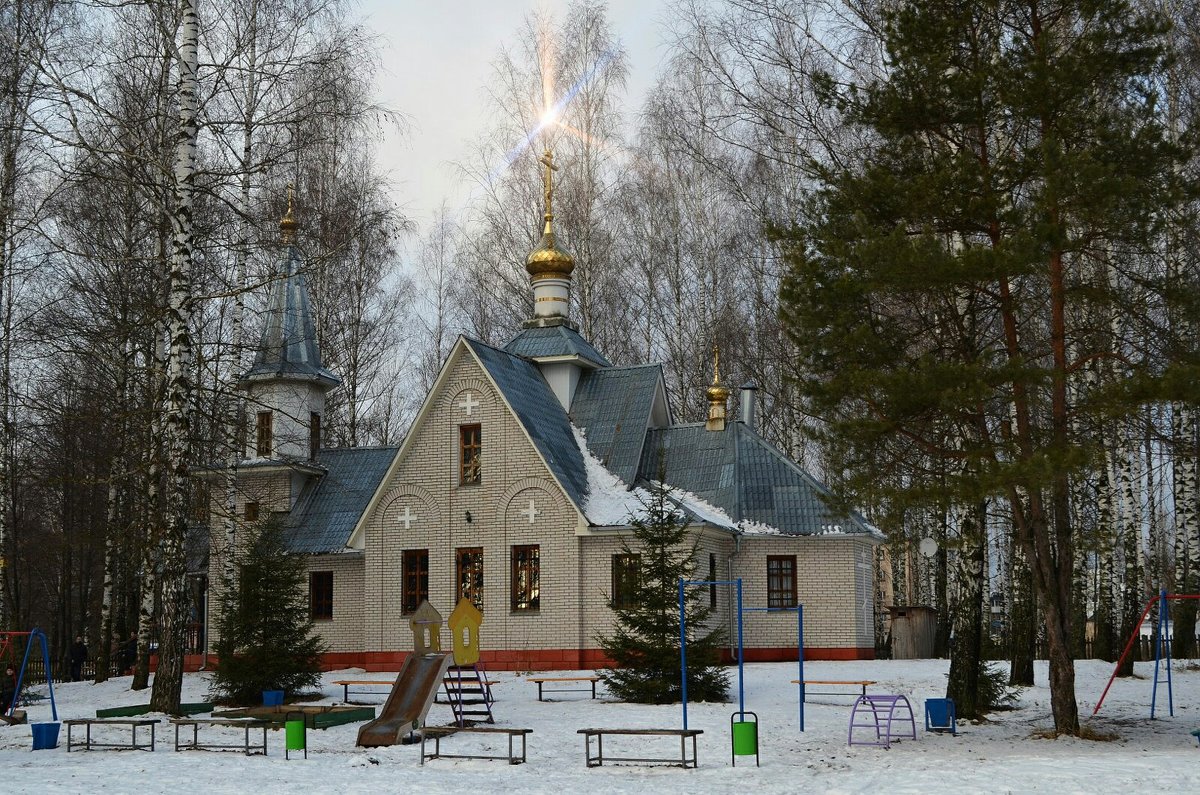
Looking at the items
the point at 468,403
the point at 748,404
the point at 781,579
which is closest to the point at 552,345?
the point at 468,403

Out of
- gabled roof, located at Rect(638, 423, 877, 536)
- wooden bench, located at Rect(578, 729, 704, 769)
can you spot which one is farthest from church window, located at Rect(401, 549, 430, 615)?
wooden bench, located at Rect(578, 729, 704, 769)

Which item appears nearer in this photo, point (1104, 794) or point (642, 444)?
point (1104, 794)

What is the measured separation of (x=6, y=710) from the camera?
1778 centimetres

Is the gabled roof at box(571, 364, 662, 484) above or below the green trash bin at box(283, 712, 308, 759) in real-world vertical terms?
above

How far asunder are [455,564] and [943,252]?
15.3 m

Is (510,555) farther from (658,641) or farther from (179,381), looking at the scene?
(179,381)

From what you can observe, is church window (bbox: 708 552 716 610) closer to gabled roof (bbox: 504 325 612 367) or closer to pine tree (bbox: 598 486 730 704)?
pine tree (bbox: 598 486 730 704)

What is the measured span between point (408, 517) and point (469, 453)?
1.89 m

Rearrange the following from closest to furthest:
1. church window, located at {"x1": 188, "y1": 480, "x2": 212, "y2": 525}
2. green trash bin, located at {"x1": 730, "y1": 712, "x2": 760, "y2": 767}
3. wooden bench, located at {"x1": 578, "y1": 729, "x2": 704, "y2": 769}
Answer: wooden bench, located at {"x1": 578, "y1": 729, "x2": 704, "y2": 769} → green trash bin, located at {"x1": 730, "y1": 712, "x2": 760, "y2": 767} → church window, located at {"x1": 188, "y1": 480, "x2": 212, "y2": 525}

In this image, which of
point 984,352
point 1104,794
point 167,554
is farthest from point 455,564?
point 1104,794

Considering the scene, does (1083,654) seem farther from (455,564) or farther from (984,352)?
(984,352)

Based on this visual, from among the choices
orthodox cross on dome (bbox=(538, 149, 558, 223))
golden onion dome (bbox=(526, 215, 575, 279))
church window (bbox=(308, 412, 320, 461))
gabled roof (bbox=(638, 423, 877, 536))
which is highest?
orthodox cross on dome (bbox=(538, 149, 558, 223))

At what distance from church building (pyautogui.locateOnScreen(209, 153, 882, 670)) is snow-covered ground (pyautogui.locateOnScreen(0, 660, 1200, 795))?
22.3ft

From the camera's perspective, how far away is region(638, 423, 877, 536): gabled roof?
25.8 m
